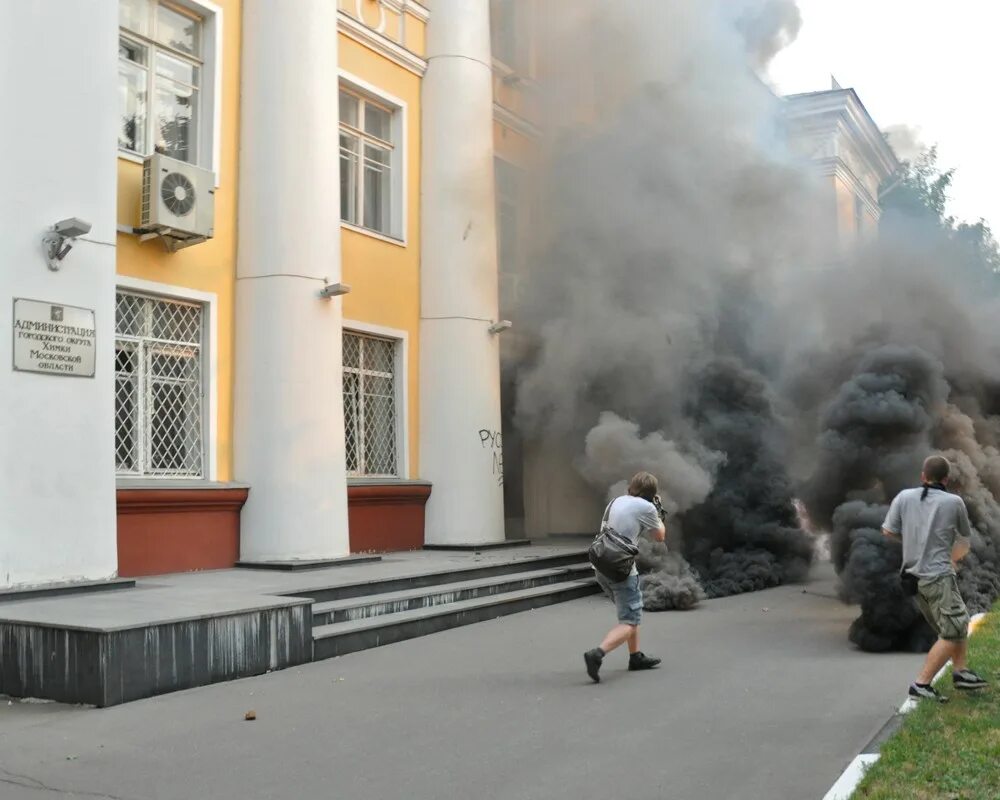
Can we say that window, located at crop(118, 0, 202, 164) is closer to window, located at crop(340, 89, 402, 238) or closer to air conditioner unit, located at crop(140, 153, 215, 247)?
air conditioner unit, located at crop(140, 153, 215, 247)

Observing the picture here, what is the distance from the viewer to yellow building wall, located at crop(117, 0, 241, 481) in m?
10.8

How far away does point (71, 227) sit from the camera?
8.53 m

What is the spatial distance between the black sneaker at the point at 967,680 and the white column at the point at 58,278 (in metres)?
6.63

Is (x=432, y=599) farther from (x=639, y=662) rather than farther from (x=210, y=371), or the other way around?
(x=210, y=371)

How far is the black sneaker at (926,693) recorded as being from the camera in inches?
247

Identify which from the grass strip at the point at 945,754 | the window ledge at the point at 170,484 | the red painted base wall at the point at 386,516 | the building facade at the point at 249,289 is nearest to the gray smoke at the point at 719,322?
the building facade at the point at 249,289

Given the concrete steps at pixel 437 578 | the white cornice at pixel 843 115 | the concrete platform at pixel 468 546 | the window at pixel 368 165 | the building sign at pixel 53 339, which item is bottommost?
the concrete steps at pixel 437 578

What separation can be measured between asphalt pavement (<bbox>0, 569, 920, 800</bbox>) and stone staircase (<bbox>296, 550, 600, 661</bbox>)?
187 mm

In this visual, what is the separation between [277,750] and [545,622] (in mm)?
4907

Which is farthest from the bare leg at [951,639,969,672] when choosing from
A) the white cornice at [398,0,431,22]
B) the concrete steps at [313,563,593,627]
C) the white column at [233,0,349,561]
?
the white cornice at [398,0,431,22]

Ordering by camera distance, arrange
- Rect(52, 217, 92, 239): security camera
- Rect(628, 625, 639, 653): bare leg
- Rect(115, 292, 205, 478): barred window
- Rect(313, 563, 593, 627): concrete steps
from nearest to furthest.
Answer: Rect(628, 625, 639, 653): bare leg → Rect(52, 217, 92, 239): security camera → Rect(313, 563, 593, 627): concrete steps → Rect(115, 292, 205, 478): barred window

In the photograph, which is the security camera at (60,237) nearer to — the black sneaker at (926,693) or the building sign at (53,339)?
the building sign at (53,339)

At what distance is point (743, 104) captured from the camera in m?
17.0

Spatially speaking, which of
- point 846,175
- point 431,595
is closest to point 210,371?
point 431,595
